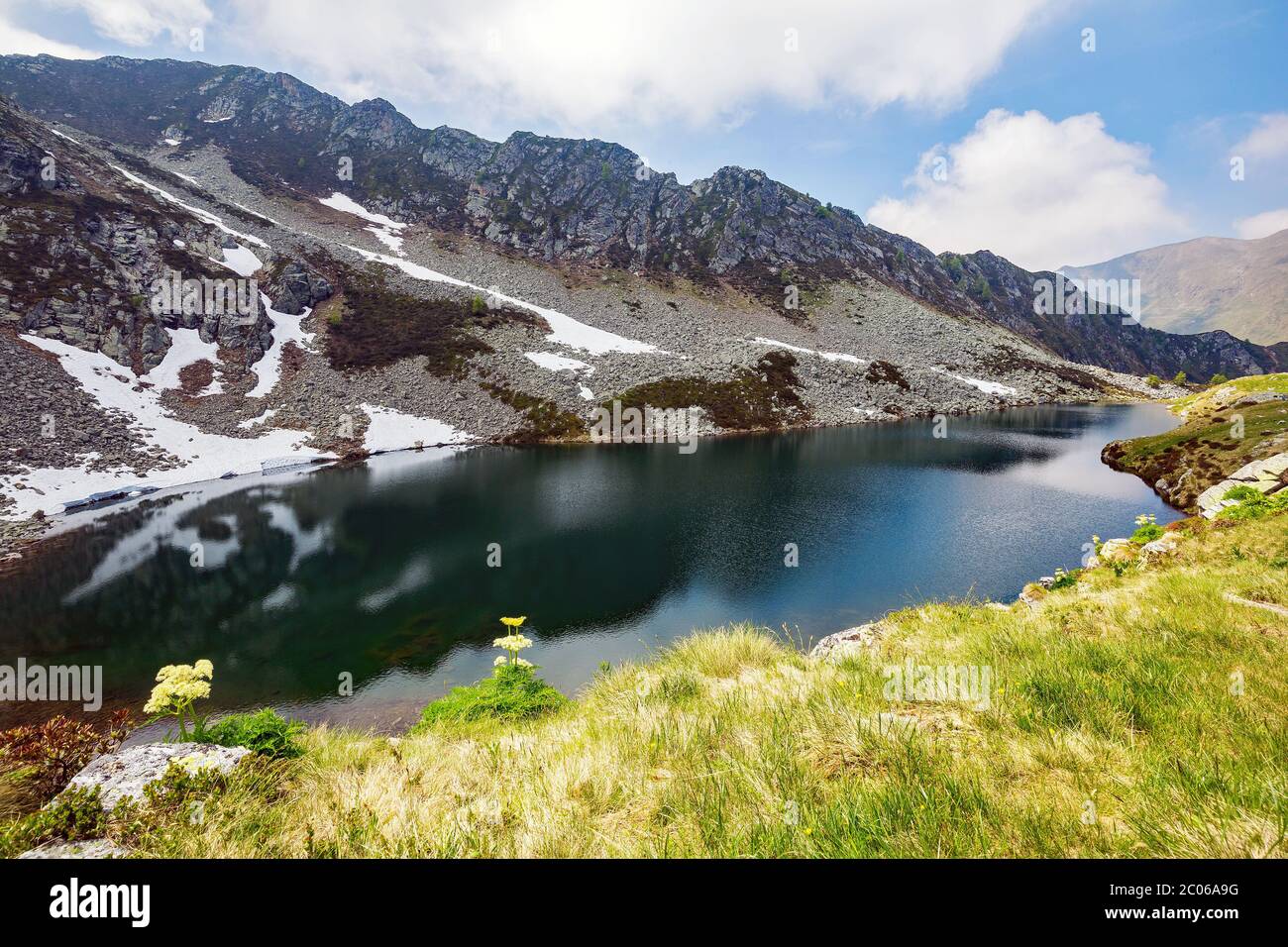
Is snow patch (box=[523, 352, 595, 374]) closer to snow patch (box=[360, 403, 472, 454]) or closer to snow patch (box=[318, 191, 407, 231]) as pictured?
snow patch (box=[360, 403, 472, 454])

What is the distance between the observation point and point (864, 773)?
3594 mm

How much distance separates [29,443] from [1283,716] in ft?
207

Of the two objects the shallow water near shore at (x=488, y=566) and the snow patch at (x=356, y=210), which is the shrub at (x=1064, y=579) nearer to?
the shallow water near shore at (x=488, y=566)

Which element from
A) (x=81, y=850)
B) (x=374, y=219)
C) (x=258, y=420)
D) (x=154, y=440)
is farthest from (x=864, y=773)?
(x=374, y=219)

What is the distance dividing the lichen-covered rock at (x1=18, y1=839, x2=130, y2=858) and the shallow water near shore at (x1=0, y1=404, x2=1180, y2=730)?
41.8ft

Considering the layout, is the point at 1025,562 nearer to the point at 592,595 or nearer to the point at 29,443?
the point at 592,595

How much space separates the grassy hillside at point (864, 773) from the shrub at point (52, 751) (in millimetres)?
1507

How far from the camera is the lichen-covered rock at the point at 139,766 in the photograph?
3787mm

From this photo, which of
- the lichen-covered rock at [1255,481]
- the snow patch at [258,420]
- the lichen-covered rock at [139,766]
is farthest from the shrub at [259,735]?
the snow patch at [258,420]

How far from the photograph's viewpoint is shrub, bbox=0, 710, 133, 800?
4.29 m

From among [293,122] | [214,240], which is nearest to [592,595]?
[214,240]

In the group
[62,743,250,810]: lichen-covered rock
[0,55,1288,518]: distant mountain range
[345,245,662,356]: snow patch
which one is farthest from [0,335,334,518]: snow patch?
[62,743,250,810]: lichen-covered rock

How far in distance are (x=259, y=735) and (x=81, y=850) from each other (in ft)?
11.3
